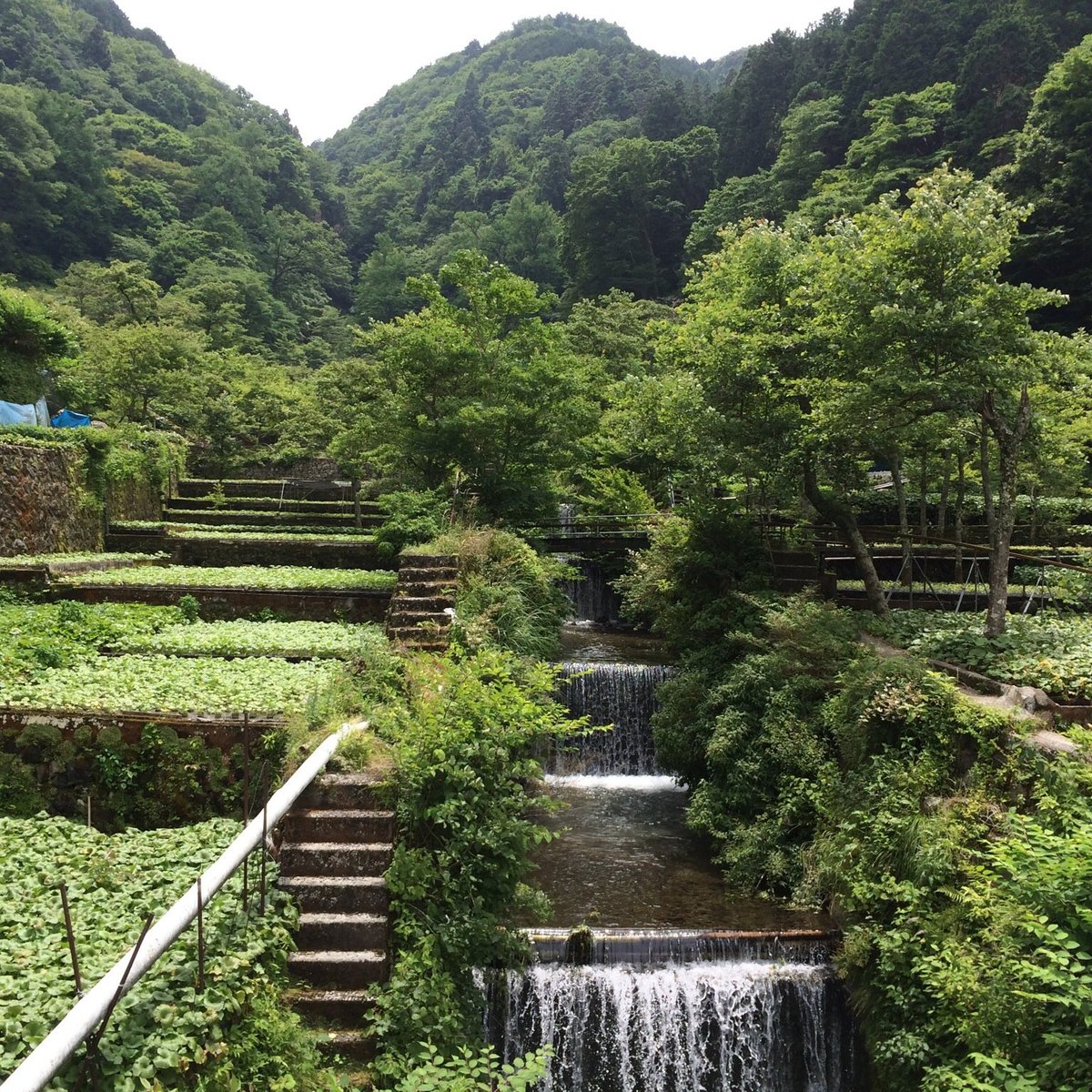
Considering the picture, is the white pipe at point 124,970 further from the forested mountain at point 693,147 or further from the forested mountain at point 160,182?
the forested mountain at point 160,182

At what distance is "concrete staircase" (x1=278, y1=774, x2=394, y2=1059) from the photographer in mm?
4938

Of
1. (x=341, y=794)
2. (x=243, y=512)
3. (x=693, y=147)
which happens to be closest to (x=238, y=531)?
(x=243, y=512)

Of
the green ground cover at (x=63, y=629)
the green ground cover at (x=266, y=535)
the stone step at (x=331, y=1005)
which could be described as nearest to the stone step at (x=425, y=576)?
the green ground cover at (x=63, y=629)

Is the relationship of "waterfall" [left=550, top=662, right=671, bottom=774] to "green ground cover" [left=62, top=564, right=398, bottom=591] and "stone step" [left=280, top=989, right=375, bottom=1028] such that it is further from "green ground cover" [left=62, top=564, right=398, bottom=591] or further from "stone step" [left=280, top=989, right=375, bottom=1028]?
"stone step" [left=280, top=989, right=375, bottom=1028]

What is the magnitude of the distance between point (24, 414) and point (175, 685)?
499 inches

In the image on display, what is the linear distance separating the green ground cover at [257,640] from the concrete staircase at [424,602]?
316mm

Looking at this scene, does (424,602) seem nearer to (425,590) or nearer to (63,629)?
(425,590)

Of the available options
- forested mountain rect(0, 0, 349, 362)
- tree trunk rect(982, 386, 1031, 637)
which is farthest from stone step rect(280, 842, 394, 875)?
forested mountain rect(0, 0, 349, 362)

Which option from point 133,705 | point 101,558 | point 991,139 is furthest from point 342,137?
point 133,705

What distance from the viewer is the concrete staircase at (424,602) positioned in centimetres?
930

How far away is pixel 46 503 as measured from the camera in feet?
50.4

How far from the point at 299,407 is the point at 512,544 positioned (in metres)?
16.1

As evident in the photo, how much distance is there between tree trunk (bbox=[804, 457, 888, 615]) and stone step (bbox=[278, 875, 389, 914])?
928 cm

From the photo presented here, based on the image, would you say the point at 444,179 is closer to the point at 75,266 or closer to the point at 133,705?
the point at 75,266
